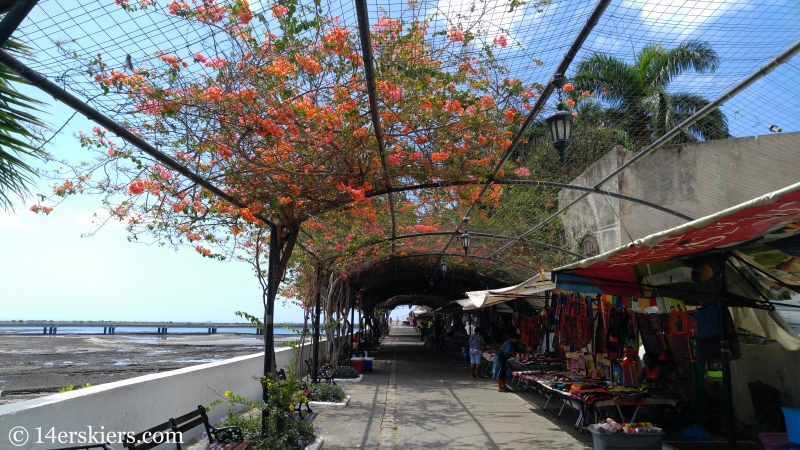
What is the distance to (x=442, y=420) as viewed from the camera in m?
9.09

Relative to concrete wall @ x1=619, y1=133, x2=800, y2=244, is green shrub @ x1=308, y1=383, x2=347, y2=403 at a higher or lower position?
lower

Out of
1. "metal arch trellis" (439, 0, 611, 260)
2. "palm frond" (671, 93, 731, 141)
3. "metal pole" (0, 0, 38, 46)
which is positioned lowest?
"metal pole" (0, 0, 38, 46)

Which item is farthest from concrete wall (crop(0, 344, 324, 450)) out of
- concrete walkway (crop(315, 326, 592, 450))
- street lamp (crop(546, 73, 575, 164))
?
street lamp (crop(546, 73, 575, 164))

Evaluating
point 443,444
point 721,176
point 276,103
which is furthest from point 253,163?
point 721,176

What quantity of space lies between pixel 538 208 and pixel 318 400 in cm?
813

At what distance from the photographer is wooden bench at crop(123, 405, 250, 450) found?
181 inches

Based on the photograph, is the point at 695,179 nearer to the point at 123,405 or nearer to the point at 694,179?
the point at 694,179

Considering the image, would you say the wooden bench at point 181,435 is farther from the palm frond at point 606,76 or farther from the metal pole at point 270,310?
the palm frond at point 606,76

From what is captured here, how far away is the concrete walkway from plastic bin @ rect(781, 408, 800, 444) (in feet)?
7.98

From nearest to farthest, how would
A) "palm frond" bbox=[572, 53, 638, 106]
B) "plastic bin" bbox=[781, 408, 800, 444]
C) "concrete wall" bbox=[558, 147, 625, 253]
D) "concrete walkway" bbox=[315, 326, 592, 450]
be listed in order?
"plastic bin" bbox=[781, 408, 800, 444] → "concrete walkway" bbox=[315, 326, 592, 450] → "concrete wall" bbox=[558, 147, 625, 253] → "palm frond" bbox=[572, 53, 638, 106]

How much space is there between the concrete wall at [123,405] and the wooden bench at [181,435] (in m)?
0.49

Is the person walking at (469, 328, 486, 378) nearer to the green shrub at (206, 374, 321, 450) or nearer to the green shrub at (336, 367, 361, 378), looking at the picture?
the green shrub at (336, 367, 361, 378)

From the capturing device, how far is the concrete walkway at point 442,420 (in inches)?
290

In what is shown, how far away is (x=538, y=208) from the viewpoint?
15203 millimetres
